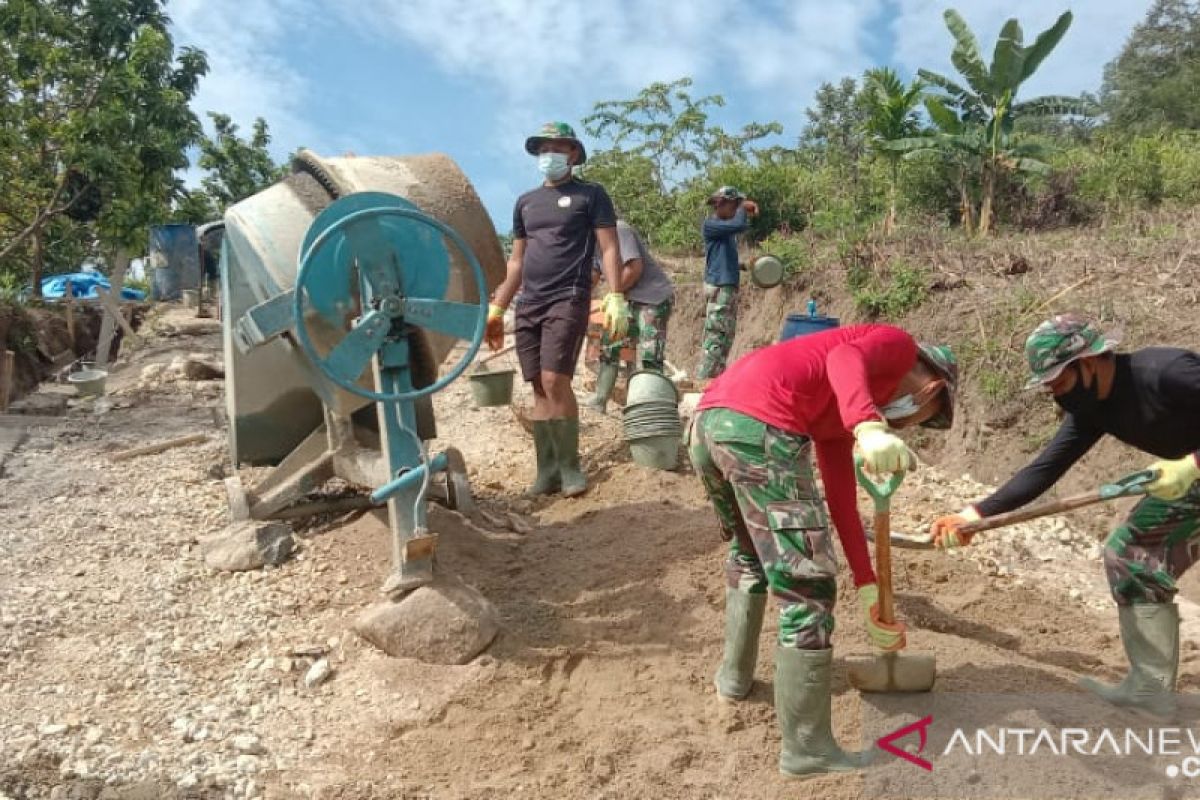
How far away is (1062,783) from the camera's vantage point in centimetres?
221

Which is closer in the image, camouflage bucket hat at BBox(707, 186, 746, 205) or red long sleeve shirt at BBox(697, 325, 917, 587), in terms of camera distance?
red long sleeve shirt at BBox(697, 325, 917, 587)

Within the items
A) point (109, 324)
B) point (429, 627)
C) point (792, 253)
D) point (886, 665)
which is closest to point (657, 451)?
point (429, 627)

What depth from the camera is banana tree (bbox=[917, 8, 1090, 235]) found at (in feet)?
44.9

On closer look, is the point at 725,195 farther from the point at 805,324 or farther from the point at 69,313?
the point at 69,313

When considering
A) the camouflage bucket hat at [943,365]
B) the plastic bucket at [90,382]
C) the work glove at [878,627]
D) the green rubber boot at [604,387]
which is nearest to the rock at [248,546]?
the work glove at [878,627]

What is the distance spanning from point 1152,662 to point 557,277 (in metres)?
2.83

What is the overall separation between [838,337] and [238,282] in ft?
8.96

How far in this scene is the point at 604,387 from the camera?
241 inches

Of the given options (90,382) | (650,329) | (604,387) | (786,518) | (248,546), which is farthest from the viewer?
(90,382)

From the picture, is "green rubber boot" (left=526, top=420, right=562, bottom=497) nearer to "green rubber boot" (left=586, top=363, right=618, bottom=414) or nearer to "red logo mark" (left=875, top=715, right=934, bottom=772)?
"green rubber boot" (left=586, top=363, right=618, bottom=414)

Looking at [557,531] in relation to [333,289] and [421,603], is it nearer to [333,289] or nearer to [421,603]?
[421,603]

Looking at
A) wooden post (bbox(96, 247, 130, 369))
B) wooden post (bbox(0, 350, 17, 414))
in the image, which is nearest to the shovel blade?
wooden post (bbox(0, 350, 17, 414))

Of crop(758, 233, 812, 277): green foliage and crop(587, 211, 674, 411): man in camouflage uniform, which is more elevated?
crop(758, 233, 812, 277): green foliage

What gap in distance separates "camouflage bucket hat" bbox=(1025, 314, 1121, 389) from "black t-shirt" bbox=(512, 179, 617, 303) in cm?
216
